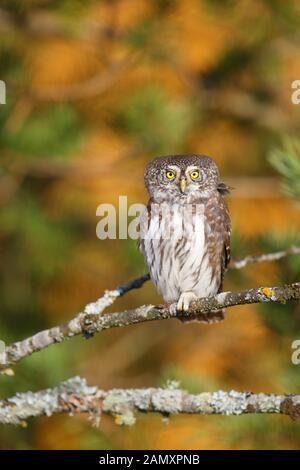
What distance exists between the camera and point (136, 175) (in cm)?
549

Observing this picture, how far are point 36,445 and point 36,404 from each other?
1.92m

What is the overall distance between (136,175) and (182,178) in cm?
179

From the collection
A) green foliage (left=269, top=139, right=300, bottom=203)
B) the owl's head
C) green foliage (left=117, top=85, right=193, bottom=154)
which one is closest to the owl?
the owl's head

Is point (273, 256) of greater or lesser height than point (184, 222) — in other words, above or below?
below

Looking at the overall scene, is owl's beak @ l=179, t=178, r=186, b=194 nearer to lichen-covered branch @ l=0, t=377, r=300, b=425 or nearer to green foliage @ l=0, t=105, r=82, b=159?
green foliage @ l=0, t=105, r=82, b=159

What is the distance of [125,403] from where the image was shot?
285 cm

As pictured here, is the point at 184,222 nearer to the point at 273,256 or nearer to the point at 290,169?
the point at 273,256

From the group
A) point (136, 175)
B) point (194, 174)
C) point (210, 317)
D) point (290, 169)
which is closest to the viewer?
point (290, 169)

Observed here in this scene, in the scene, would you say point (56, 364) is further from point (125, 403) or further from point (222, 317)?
point (125, 403)

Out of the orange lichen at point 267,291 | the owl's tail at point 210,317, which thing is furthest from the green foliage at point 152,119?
the orange lichen at point 267,291

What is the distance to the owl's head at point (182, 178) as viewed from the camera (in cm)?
367

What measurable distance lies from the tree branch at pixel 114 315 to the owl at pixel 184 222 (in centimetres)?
60

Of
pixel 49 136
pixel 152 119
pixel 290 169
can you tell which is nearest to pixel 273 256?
pixel 290 169

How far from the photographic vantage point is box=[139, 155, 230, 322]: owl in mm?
3697
